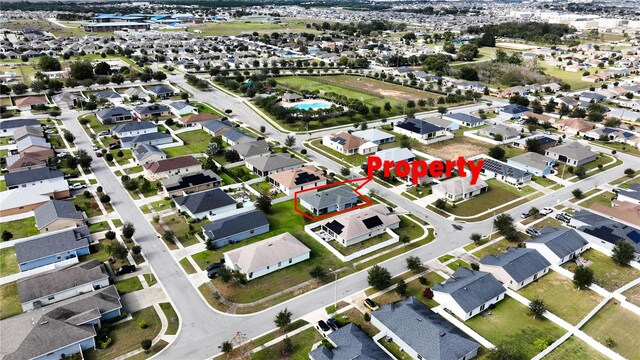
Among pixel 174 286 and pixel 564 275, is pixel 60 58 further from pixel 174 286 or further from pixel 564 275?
pixel 564 275

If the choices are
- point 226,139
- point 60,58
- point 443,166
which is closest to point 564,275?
point 443,166

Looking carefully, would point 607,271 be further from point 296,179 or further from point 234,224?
point 234,224

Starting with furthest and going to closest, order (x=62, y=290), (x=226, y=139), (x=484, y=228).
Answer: (x=226, y=139) < (x=484, y=228) < (x=62, y=290)

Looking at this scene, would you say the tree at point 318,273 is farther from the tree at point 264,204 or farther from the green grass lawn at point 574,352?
the green grass lawn at point 574,352

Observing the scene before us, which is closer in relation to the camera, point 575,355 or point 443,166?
point 575,355

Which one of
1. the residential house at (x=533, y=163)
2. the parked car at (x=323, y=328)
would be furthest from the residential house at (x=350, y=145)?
the parked car at (x=323, y=328)

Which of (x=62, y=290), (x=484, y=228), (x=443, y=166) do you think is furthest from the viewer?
(x=443, y=166)

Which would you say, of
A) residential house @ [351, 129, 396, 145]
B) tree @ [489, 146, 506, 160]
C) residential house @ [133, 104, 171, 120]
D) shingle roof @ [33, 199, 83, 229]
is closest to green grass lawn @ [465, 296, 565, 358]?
tree @ [489, 146, 506, 160]

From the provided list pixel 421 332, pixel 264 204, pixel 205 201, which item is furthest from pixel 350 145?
pixel 421 332
